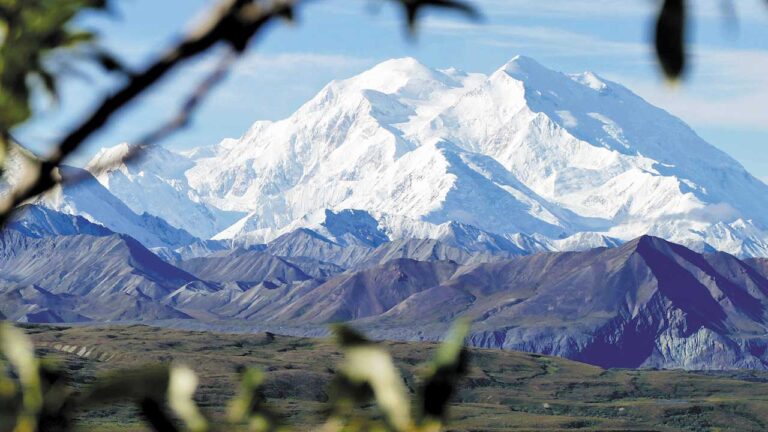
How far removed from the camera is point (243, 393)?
3.04 m

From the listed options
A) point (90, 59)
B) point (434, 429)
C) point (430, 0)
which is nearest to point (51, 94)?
point (90, 59)

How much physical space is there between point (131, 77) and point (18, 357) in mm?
774

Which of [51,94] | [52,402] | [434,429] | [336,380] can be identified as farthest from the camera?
[51,94]

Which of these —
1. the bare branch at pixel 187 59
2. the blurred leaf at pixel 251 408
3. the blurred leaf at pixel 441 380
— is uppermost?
the bare branch at pixel 187 59

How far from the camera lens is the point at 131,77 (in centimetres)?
314

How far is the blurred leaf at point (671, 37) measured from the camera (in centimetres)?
263

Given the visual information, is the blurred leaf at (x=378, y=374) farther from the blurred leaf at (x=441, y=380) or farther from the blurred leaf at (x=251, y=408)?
the blurred leaf at (x=251, y=408)

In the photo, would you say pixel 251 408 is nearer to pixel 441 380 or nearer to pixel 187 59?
pixel 441 380

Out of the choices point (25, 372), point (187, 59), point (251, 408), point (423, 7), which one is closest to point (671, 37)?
point (423, 7)

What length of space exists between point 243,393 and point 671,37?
1.34 meters

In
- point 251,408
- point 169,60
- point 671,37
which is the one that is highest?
point 671,37

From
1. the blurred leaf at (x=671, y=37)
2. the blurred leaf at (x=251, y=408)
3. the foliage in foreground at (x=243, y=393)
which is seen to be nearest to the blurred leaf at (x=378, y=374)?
the foliage in foreground at (x=243, y=393)

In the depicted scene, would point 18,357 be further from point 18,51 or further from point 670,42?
point 670,42

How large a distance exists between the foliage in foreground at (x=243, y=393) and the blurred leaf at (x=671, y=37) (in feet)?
2.39
